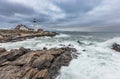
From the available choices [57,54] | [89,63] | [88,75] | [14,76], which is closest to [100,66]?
[89,63]

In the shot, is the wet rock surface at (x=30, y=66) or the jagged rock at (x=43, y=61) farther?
the jagged rock at (x=43, y=61)

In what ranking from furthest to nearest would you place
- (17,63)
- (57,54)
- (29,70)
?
1. (57,54)
2. (17,63)
3. (29,70)

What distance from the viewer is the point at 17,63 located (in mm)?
11734

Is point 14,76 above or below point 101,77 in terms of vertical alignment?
above

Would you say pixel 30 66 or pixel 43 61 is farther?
pixel 43 61

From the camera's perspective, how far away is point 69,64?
14148mm

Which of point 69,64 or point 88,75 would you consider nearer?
point 88,75

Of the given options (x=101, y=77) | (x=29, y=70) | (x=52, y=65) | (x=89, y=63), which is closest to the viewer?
(x=29, y=70)

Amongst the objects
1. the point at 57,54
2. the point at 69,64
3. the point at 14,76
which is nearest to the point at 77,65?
the point at 69,64

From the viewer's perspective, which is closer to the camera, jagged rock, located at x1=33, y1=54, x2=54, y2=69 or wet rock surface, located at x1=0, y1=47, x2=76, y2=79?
wet rock surface, located at x1=0, y1=47, x2=76, y2=79

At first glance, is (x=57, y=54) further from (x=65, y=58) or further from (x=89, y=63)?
(x=89, y=63)

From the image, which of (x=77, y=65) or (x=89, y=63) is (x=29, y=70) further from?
(x=89, y=63)

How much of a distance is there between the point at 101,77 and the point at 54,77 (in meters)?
3.34

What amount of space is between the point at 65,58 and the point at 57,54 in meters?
1.02
